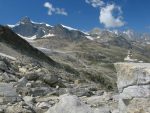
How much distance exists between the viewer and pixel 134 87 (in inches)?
488

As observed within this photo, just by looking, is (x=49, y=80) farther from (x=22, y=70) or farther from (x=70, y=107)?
(x=70, y=107)

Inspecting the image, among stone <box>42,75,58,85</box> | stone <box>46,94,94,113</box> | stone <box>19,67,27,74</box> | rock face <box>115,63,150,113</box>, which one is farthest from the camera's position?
stone <box>19,67,27,74</box>

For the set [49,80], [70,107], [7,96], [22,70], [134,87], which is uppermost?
[22,70]

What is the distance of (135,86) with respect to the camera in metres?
12.4

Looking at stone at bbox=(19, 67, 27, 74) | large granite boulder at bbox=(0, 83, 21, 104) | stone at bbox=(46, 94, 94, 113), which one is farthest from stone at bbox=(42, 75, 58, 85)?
stone at bbox=(46, 94, 94, 113)

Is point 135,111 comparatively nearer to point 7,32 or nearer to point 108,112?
point 108,112

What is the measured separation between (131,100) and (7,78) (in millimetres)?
18828

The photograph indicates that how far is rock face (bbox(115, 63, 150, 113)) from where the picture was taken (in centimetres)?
1218

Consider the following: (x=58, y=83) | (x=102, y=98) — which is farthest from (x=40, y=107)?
(x=58, y=83)

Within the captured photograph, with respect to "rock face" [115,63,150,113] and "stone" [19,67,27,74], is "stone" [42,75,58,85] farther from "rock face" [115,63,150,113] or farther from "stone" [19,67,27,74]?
"rock face" [115,63,150,113]

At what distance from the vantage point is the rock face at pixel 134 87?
12180 mm

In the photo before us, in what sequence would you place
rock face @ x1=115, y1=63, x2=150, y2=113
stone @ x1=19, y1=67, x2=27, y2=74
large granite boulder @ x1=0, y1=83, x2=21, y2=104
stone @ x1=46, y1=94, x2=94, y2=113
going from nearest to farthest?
rock face @ x1=115, y1=63, x2=150, y2=113 → stone @ x1=46, y1=94, x2=94, y2=113 → large granite boulder @ x1=0, y1=83, x2=21, y2=104 → stone @ x1=19, y1=67, x2=27, y2=74

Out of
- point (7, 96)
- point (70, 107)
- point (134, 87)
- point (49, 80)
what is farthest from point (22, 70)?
point (134, 87)

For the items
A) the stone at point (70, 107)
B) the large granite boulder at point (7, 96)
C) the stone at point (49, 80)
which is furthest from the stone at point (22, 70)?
the stone at point (70, 107)
